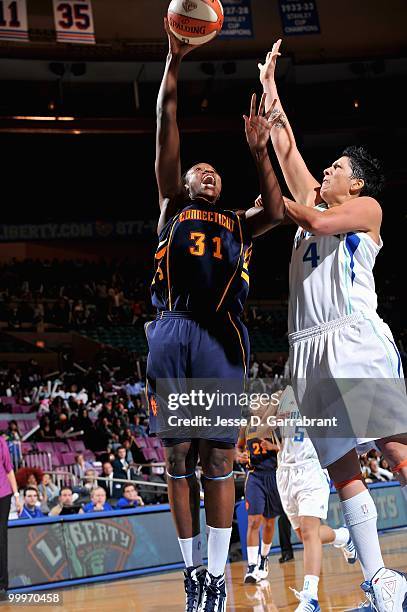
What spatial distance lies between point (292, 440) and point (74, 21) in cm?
1449

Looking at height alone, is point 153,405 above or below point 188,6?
below

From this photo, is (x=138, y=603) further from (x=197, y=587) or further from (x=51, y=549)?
(x=197, y=587)

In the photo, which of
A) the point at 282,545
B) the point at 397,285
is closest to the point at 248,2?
the point at 397,285

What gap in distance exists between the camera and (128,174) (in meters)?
27.3

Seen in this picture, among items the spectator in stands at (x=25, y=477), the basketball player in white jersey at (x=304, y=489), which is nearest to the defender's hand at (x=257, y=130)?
the basketball player in white jersey at (x=304, y=489)

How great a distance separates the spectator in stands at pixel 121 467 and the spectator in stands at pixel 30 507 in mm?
2549

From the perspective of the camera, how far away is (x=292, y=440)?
764 cm

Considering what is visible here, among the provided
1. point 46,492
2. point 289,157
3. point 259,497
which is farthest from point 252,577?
point 289,157

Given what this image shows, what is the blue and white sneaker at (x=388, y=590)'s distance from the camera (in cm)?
364

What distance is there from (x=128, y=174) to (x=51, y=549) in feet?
66.6

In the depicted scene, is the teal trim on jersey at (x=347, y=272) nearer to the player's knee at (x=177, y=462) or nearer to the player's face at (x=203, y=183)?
the player's face at (x=203, y=183)

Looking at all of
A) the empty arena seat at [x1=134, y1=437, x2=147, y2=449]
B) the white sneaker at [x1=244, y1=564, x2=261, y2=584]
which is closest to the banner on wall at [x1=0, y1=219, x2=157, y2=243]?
the empty arena seat at [x1=134, y1=437, x2=147, y2=449]

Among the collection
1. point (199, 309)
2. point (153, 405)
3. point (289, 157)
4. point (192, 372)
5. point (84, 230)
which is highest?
point (84, 230)

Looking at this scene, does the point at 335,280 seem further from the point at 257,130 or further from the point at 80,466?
the point at 80,466
